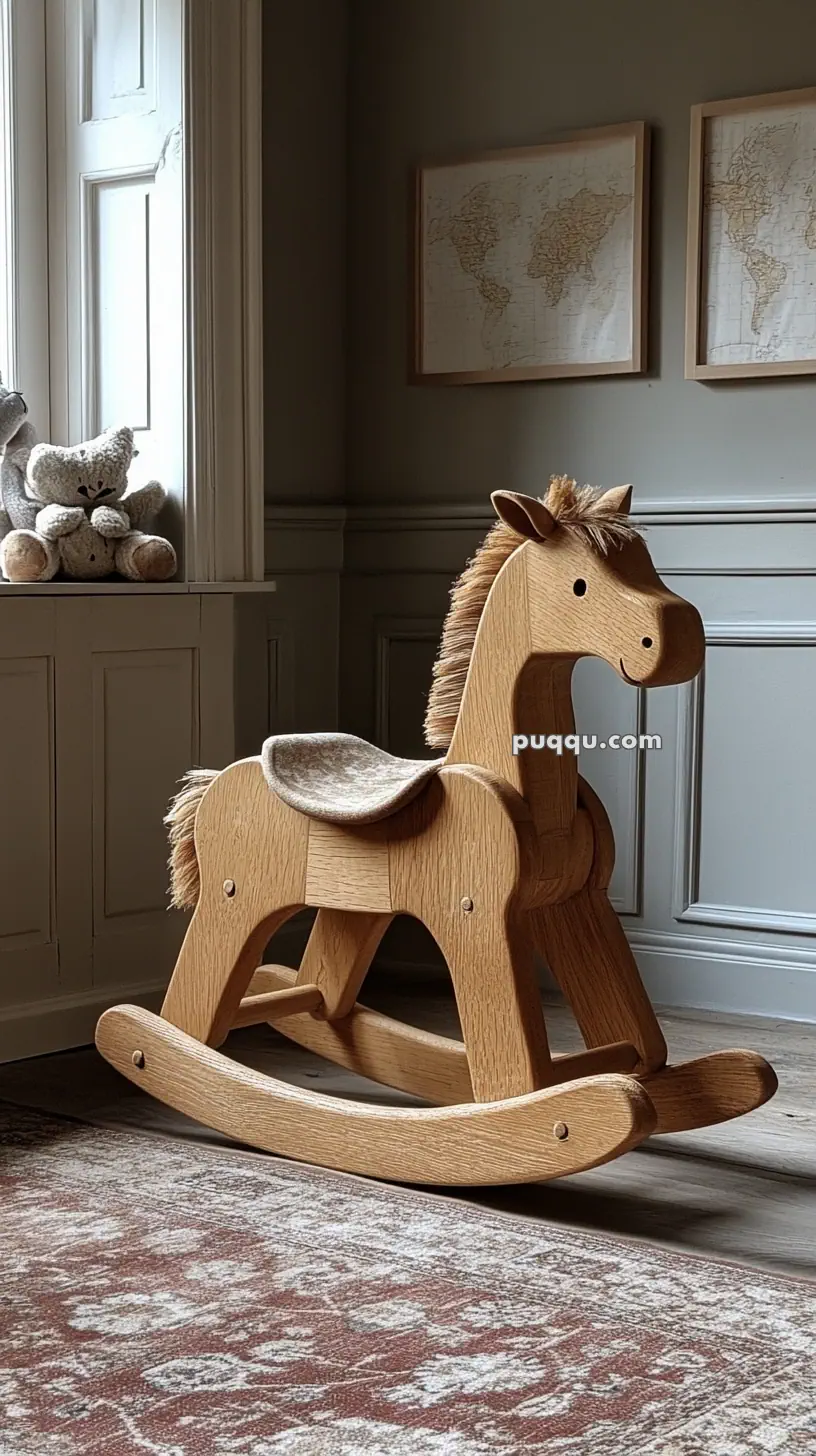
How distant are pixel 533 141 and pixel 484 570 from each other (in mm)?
1418

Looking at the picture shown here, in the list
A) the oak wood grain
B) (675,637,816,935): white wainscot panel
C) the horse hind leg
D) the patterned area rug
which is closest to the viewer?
the patterned area rug

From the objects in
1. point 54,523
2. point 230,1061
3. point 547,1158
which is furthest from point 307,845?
point 54,523

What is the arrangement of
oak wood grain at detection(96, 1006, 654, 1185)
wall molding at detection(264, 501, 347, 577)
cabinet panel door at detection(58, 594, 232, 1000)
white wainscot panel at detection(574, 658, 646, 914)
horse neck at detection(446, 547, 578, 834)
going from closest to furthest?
1. oak wood grain at detection(96, 1006, 654, 1185)
2. horse neck at detection(446, 547, 578, 834)
3. cabinet panel door at detection(58, 594, 232, 1000)
4. white wainscot panel at detection(574, 658, 646, 914)
5. wall molding at detection(264, 501, 347, 577)

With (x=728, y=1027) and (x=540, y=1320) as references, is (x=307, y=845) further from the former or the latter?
(x=728, y=1027)

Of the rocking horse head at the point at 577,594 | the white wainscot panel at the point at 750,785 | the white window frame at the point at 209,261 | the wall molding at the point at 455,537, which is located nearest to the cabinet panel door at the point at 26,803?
the white window frame at the point at 209,261

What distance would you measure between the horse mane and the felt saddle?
81 millimetres

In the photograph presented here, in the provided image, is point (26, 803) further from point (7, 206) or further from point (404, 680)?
point (7, 206)

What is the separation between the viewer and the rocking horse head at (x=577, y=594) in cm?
207

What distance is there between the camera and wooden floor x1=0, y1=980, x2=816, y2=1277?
2.07 metres

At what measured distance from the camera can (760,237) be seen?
3090 millimetres

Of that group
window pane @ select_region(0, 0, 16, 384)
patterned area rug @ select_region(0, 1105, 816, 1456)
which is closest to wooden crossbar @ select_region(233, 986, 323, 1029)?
patterned area rug @ select_region(0, 1105, 816, 1456)

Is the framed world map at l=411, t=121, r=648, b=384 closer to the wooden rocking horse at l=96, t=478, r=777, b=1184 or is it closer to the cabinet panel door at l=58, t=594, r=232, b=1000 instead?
the cabinet panel door at l=58, t=594, r=232, b=1000

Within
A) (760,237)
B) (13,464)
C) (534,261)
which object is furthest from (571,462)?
(13,464)

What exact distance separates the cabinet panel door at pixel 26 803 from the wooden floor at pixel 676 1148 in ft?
0.55
